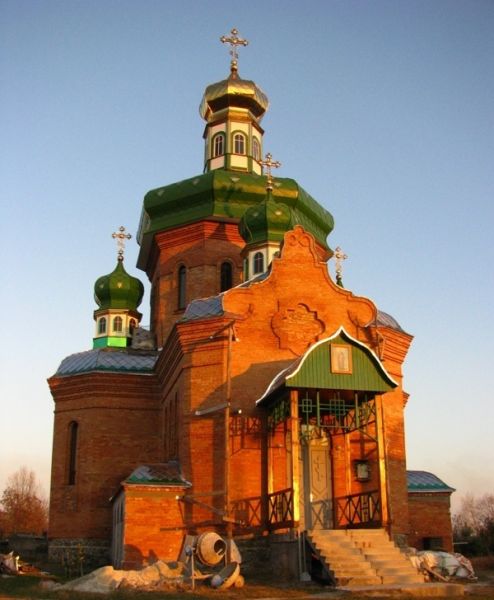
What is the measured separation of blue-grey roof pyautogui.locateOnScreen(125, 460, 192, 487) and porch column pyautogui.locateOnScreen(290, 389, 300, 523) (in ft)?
8.70

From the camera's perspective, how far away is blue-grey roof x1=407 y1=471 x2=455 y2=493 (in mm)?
20312

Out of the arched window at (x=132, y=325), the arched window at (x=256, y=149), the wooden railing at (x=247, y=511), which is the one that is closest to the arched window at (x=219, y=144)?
the arched window at (x=256, y=149)

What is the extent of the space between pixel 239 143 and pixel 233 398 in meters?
11.7

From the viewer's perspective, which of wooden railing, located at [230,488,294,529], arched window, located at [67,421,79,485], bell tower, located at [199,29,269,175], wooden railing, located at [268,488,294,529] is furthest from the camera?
bell tower, located at [199,29,269,175]

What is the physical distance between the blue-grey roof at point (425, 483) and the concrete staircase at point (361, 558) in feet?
22.6

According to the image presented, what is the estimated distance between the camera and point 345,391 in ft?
48.3

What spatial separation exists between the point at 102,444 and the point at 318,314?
6.81 m

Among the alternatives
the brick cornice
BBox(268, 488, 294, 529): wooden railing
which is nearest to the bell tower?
the brick cornice

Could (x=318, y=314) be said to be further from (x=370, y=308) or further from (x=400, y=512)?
(x=400, y=512)

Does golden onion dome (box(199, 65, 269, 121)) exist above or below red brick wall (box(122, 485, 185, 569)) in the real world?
above

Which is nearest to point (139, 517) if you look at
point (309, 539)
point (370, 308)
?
point (309, 539)

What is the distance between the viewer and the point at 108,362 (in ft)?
66.5

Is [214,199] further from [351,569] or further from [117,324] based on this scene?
[351,569]

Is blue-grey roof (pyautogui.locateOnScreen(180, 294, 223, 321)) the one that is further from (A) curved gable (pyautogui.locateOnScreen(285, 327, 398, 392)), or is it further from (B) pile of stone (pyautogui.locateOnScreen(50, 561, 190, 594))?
(B) pile of stone (pyautogui.locateOnScreen(50, 561, 190, 594))
